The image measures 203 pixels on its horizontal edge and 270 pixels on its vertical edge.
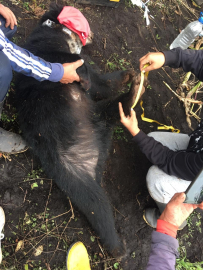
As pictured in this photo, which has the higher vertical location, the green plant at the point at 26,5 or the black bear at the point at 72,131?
the green plant at the point at 26,5

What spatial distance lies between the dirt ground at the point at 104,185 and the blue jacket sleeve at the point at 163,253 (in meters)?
1.14

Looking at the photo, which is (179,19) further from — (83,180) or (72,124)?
(83,180)

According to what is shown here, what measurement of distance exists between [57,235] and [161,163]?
1455 mm

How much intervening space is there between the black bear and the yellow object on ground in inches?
11.7

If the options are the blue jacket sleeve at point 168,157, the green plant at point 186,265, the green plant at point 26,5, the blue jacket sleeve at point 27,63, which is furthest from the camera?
the green plant at point 26,5

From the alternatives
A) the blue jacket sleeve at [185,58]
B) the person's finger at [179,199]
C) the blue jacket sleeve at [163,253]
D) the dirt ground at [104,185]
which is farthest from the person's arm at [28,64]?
the blue jacket sleeve at [163,253]

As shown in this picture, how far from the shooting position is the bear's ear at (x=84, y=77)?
244 centimetres

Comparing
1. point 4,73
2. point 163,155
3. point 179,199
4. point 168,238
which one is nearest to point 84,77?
point 4,73

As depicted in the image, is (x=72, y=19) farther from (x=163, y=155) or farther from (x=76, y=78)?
(x=163, y=155)

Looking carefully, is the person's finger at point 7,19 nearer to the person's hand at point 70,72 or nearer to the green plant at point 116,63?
the person's hand at point 70,72

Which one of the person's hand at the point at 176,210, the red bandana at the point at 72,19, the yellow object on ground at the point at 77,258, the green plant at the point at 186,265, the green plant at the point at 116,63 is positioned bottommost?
the yellow object on ground at the point at 77,258

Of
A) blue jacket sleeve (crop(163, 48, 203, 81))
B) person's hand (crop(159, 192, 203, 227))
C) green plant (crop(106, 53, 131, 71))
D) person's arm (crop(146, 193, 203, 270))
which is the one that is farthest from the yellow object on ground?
green plant (crop(106, 53, 131, 71))

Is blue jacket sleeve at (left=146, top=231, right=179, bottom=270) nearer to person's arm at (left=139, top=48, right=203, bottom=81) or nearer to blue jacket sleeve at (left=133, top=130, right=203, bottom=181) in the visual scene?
blue jacket sleeve at (left=133, top=130, right=203, bottom=181)

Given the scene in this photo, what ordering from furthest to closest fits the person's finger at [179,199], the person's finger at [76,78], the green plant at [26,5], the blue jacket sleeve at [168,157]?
the green plant at [26,5], the person's finger at [76,78], the blue jacket sleeve at [168,157], the person's finger at [179,199]
